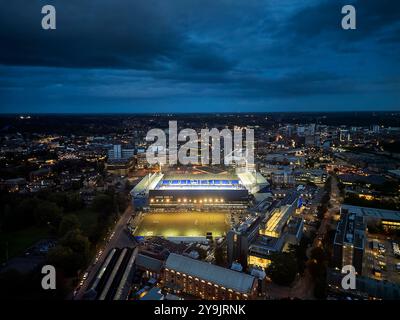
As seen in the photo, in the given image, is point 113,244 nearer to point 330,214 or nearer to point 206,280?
point 206,280

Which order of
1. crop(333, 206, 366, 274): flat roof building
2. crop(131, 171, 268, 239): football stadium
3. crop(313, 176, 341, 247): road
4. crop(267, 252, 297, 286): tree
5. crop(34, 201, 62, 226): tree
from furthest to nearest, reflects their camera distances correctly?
crop(34, 201, 62, 226): tree → crop(131, 171, 268, 239): football stadium → crop(313, 176, 341, 247): road → crop(333, 206, 366, 274): flat roof building → crop(267, 252, 297, 286): tree

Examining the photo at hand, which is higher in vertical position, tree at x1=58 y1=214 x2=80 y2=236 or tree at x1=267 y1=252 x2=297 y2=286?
tree at x1=58 y1=214 x2=80 y2=236

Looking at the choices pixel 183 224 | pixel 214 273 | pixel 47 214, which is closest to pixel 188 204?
pixel 183 224

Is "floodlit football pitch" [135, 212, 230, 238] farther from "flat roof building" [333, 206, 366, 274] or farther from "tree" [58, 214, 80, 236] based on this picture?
"flat roof building" [333, 206, 366, 274]

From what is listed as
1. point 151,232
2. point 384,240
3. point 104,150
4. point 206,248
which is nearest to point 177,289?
point 206,248

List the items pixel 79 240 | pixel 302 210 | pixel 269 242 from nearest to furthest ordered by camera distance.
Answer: pixel 79 240
pixel 269 242
pixel 302 210

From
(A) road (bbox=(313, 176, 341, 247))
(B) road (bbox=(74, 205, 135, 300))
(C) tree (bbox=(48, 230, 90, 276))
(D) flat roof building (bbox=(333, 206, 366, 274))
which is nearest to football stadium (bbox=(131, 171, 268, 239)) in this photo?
(B) road (bbox=(74, 205, 135, 300))
